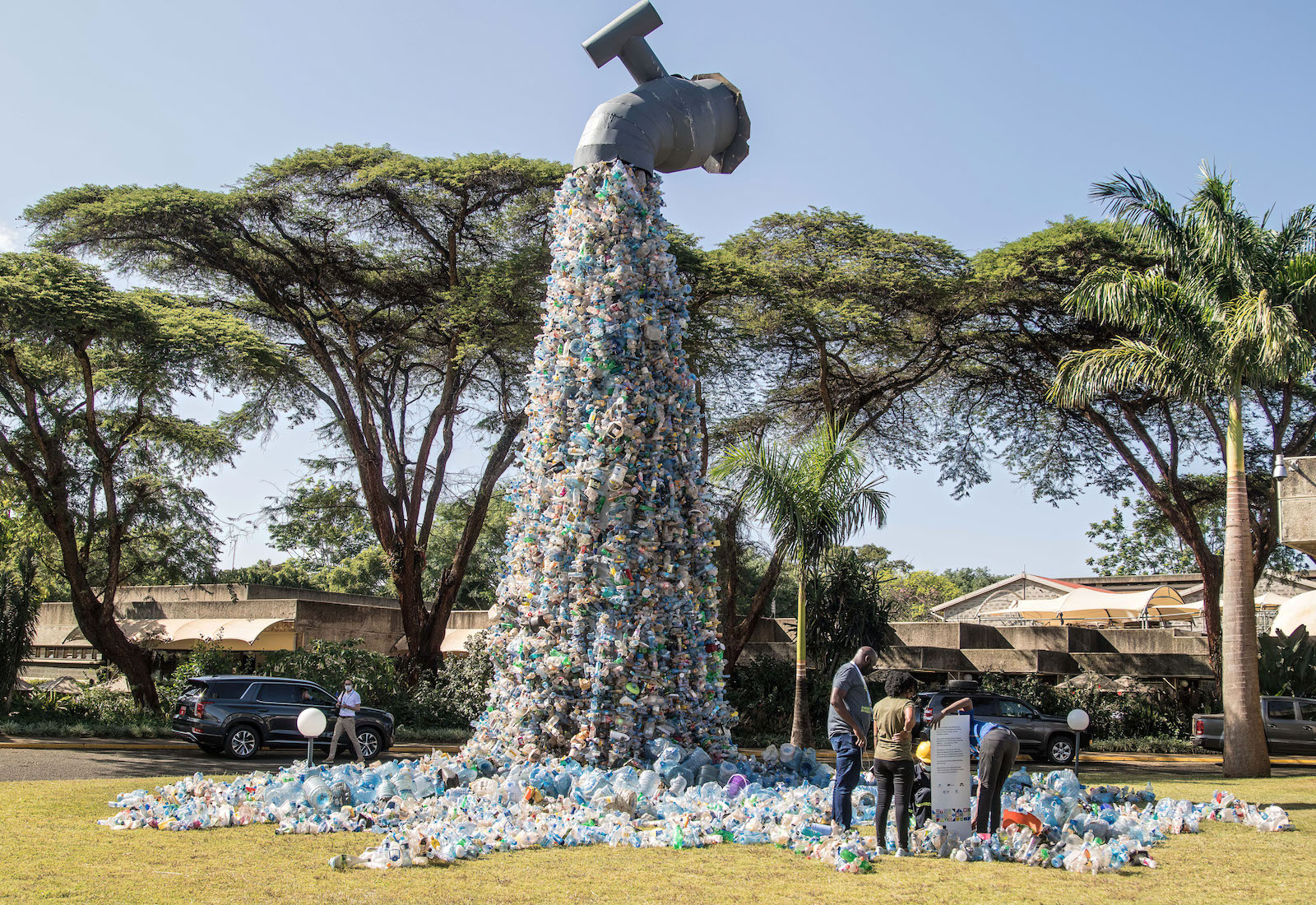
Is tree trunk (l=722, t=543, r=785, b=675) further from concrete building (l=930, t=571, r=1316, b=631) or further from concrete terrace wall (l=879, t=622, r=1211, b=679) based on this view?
concrete building (l=930, t=571, r=1316, b=631)

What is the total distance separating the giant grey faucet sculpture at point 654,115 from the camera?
1184cm

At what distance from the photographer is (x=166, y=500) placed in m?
26.1

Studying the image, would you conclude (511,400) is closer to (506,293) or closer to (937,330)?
(506,293)

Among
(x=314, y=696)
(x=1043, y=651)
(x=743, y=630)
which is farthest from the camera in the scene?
(x=1043, y=651)

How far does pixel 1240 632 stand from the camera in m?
16.1

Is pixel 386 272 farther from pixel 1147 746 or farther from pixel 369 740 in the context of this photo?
pixel 1147 746

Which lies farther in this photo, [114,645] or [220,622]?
[220,622]

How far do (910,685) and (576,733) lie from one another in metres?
4.07

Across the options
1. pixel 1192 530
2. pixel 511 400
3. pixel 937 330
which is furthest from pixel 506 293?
pixel 1192 530

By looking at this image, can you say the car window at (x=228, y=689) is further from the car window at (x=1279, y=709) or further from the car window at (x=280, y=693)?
the car window at (x=1279, y=709)

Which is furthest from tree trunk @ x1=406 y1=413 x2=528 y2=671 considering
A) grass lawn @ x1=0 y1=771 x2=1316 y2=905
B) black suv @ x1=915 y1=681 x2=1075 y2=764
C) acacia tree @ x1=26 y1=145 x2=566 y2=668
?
grass lawn @ x1=0 y1=771 x2=1316 y2=905

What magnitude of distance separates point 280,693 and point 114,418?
8985 mm

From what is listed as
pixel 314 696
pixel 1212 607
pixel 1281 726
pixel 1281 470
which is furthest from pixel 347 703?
pixel 1212 607

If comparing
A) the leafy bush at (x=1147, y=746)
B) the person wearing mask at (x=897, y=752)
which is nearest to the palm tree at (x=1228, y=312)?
the leafy bush at (x=1147, y=746)
